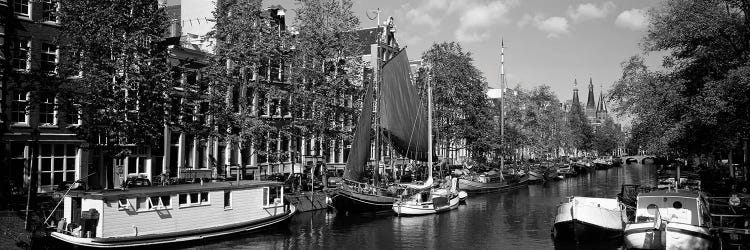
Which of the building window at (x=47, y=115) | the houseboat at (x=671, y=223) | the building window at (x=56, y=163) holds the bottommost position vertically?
the houseboat at (x=671, y=223)

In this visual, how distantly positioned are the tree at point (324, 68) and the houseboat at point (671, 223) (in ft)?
90.7

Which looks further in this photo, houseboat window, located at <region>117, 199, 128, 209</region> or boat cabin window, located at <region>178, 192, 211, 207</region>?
boat cabin window, located at <region>178, 192, 211, 207</region>

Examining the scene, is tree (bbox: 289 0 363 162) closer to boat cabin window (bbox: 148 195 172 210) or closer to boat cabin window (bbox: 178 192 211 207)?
boat cabin window (bbox: 178 192 211 207)

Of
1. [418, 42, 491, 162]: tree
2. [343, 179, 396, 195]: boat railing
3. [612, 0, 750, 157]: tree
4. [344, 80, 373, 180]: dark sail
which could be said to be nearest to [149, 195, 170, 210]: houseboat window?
[344, 80, 373, 180]: dark sail

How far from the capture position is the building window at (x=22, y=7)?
41.3m

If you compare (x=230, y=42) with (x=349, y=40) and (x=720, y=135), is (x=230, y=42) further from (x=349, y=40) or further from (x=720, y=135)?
(x=720, y=135)

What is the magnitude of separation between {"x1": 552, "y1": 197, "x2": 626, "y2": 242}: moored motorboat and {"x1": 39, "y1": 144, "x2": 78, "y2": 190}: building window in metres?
33.8

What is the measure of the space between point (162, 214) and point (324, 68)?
82.4 feet

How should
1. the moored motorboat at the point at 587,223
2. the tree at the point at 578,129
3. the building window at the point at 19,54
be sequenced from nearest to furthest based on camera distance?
the moored motorboat at the point at 587,223, the building window at the point at 19,54, the tree at the point at 578,129

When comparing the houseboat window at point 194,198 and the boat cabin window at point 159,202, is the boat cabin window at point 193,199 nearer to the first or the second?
the houseboat window at point 194,198

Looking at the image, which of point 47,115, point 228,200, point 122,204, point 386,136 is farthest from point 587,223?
point 47,115

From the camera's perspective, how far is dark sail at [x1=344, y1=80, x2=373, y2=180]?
47.3 metres

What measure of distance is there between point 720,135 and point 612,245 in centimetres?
1642

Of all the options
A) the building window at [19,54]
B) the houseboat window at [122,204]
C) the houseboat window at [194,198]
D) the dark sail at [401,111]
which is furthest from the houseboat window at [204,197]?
the dark sail at [401,111]
